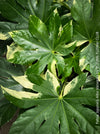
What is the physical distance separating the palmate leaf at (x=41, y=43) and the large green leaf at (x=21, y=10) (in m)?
0.09

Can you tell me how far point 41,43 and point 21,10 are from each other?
191mm

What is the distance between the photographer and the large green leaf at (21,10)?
638mm

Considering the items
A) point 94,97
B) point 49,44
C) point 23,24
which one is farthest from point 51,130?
point 23,24

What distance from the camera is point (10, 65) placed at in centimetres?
72

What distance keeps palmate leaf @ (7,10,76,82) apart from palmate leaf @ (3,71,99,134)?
0.08 meters

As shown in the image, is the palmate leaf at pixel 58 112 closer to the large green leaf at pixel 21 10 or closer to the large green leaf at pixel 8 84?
the large green leaf at pixel 8 84

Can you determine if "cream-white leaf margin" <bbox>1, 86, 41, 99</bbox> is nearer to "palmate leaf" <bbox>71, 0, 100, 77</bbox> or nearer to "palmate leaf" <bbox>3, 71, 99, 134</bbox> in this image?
"palmate leaf" <bbox>3, 71, 99, 134</bbox>

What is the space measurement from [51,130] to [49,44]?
341 millimetres

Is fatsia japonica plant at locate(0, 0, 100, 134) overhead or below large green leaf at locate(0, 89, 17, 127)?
overhead

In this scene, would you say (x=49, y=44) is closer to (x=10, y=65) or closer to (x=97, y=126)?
(x=10, y=65)

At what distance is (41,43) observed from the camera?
609 millimetres

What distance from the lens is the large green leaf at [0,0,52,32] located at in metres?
0.64

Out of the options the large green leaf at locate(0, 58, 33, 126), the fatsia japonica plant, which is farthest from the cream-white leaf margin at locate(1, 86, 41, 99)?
the large green leaf at locate(0, 58, 33, 126)

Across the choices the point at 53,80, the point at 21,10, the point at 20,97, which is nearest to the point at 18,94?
the point at 20,97
